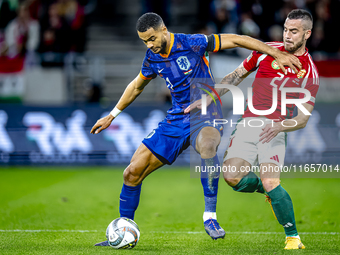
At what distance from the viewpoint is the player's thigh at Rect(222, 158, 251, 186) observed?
5.11 metres

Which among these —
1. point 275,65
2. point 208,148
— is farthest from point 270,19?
point 208,148

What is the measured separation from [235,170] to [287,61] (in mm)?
1201

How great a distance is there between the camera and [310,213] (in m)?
6.94

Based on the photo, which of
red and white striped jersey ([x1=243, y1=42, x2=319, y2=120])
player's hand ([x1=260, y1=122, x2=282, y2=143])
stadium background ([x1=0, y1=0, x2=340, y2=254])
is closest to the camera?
player's hand ([x1=260, y1=122, x2=282, y2=143])

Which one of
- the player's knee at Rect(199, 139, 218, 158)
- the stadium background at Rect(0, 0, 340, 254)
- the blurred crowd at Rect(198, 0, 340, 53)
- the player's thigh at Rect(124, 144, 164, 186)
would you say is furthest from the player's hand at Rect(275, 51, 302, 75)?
the blurred crowd at Rect(198, 0, 340, 53)

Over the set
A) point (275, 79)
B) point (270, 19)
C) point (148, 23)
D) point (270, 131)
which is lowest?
point (270, 131)

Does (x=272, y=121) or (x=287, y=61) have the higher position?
(x=287, y=61)

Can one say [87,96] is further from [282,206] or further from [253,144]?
[282,206]

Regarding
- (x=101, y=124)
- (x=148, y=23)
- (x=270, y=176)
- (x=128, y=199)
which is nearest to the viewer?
(x=148, y=23)

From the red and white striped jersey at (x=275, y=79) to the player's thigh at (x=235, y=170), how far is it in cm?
51

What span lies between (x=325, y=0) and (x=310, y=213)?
8493 mm

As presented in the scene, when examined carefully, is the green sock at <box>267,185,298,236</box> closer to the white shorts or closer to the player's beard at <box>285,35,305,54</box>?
the white shorts

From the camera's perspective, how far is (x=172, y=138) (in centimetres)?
516

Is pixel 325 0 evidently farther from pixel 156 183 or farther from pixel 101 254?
pixel 101 254
